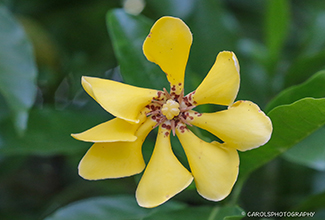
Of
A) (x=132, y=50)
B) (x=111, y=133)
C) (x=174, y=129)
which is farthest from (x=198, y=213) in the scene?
(x=132, y=50)

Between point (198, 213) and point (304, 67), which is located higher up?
point (304, 67)

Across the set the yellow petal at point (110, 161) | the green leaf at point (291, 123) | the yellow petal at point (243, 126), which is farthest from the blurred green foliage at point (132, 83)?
the yellow petal at point (110, 161)

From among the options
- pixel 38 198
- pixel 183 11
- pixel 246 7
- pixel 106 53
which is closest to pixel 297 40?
pixel 246 7

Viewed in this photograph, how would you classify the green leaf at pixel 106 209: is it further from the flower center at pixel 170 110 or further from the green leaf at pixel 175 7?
the green leaf at pixel 175 7

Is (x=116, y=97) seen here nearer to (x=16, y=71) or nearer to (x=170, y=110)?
(x=170, y=110)

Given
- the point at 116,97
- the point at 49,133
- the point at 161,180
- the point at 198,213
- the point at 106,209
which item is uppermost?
the point at 116,97

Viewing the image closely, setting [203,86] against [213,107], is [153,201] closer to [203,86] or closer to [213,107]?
[203,86]
